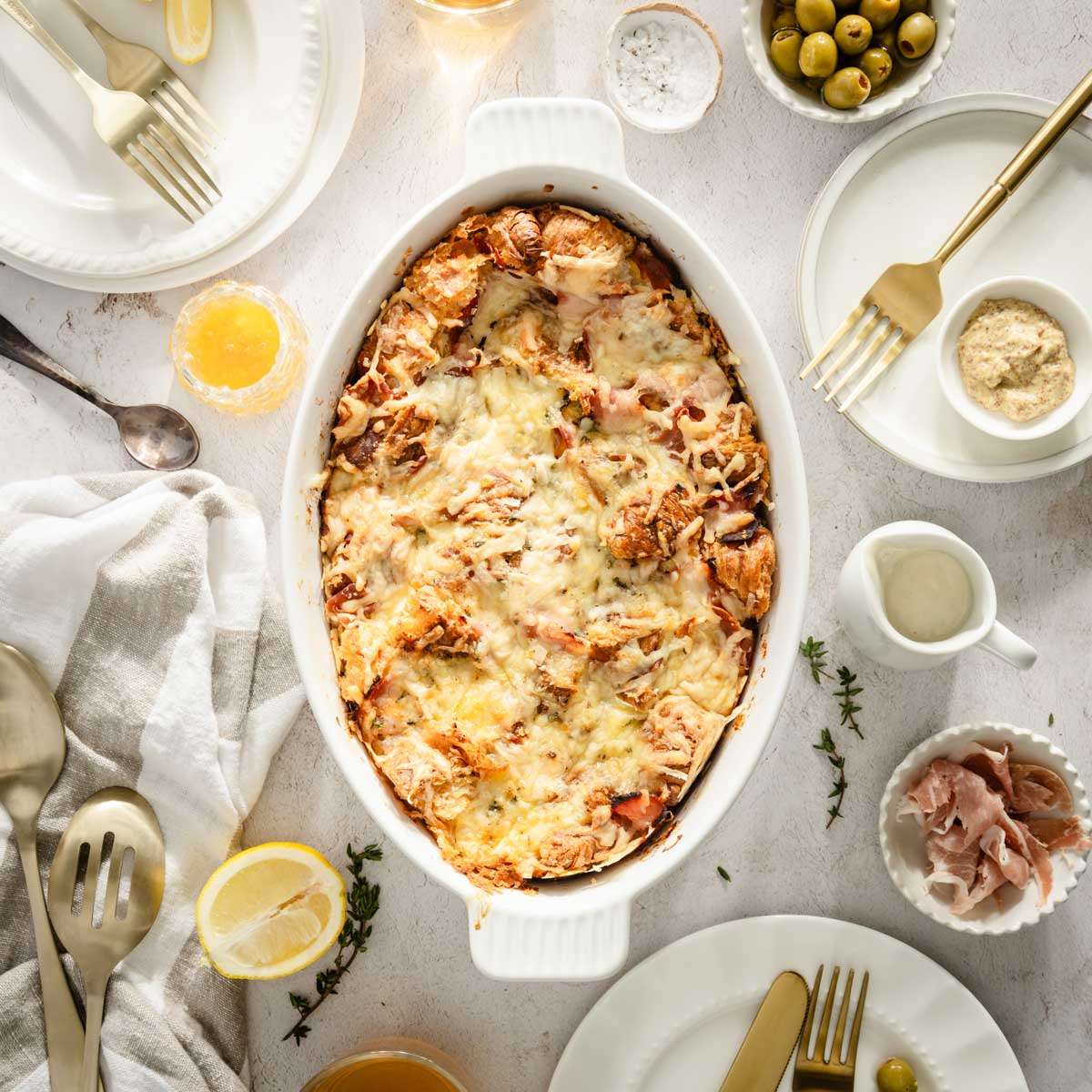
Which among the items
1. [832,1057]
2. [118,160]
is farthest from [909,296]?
[118,160]

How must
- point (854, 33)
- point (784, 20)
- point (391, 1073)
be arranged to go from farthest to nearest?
point (391, 1073) < point (784, 20) < point (854, 33)

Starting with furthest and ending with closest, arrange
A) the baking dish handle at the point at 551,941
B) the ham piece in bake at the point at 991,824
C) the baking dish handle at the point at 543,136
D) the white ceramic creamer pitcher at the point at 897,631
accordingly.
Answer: the ham piece in bake at the point at 991,824, the white ceramic creamer pitcher at the point at 897,631, the baking dish handle at the point at 543,136, the baking dish handle at the point at 551,941

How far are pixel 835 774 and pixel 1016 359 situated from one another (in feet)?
3.61

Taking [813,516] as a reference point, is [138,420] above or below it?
below

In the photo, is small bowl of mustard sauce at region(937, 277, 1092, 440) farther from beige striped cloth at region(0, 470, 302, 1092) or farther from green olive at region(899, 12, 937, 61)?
beige striped cloth at region(0, 470, 302, 1092)

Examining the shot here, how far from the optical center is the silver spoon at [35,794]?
245 centimetres

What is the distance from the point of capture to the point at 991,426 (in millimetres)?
2350

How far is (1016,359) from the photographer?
2332mm

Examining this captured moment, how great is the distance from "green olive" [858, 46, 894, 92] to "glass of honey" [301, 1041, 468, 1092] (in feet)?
8.54

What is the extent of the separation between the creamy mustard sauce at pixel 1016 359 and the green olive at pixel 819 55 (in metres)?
0.66

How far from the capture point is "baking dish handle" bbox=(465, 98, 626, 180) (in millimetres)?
2066

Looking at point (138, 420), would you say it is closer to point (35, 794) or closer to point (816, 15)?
point (35, 794)

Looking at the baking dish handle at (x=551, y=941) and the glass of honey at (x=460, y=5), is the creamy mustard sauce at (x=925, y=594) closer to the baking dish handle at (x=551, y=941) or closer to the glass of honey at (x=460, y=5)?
the baking dish handle at (x=551, y=941)

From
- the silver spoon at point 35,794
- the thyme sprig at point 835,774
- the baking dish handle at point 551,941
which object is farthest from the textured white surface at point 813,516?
the baking dish handle at point 551,941
